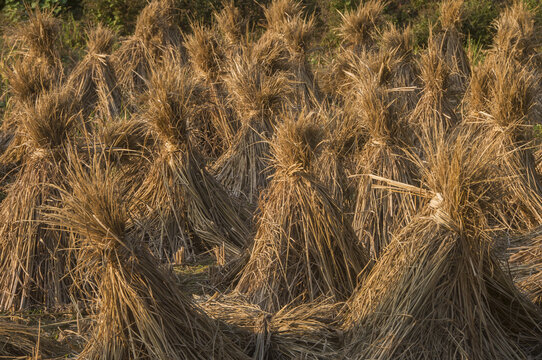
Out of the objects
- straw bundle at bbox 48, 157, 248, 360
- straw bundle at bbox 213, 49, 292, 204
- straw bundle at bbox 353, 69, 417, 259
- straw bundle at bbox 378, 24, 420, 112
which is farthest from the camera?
straw bundle at bbox 378, 24, 420, 112

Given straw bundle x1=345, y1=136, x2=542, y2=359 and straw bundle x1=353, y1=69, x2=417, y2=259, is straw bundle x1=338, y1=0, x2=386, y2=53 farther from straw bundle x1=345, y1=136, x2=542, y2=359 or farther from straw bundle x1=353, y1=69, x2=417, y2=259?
straw bundle x1=345, y1=136, x2=542, y2=359

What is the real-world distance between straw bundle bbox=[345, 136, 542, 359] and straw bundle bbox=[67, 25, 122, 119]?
472 cm

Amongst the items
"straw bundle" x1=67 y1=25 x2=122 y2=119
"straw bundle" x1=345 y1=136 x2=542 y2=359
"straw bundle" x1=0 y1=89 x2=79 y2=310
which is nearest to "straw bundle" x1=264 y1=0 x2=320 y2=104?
"straw bundle" x1=67 y1=25 x2=122 y2=119

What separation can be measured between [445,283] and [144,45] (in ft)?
Result: 18.8

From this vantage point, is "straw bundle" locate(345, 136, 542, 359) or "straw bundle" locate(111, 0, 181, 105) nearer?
"straw bundle" locate(345, 136, 542, 359)

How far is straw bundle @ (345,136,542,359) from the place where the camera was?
287 centimetres

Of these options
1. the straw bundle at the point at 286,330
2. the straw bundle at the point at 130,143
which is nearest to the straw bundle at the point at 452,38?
the straw bundle at the point at 130,143

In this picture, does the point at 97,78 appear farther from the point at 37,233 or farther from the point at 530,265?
the point at 530,265

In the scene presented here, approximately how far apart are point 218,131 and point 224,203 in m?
1.63

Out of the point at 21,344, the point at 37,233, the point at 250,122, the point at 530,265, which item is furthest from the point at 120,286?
the point at 250,122

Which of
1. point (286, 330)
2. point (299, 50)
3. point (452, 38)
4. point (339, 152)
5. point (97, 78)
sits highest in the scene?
point (286, 330)

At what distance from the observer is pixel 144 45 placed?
788 centimetres

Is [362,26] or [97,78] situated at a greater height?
[97,78]

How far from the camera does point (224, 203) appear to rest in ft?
15.6
